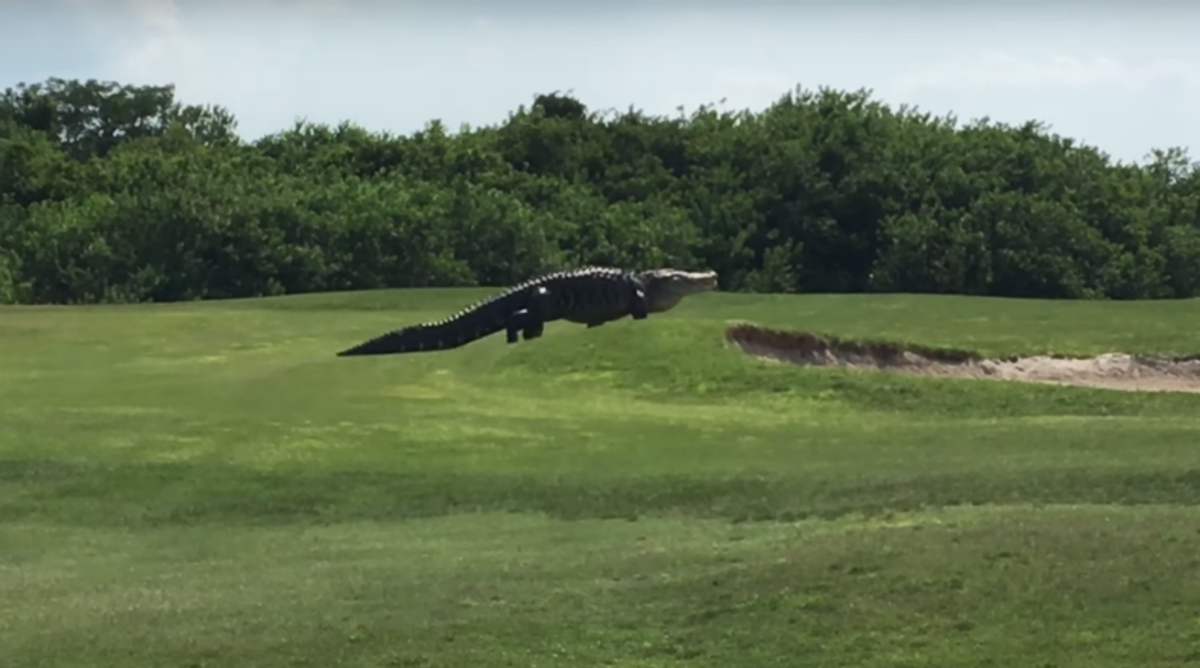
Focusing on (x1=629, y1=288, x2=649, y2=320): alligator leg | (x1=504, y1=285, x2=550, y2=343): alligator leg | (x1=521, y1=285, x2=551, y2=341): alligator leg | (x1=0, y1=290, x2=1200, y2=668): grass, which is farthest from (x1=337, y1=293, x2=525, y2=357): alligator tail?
(x1=629, y1=288, x2=649, y2=320): alligator leg

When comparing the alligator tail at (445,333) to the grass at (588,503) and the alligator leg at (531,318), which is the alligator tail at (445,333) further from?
the grass at (588,503)

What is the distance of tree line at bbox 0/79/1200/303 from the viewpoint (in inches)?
1598

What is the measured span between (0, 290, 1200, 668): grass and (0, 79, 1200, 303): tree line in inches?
698

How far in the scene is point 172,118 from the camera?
75.5 metres

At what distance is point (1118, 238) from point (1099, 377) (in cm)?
2731

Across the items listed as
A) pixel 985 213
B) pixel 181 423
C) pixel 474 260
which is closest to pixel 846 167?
pixel 985 213

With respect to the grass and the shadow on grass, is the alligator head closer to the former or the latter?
the grass

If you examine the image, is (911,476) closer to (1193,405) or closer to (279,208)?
(1193,405)

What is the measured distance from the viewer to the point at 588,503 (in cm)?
1212

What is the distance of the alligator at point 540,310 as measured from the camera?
21.0 metres

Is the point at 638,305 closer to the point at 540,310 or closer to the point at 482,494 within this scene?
the point at 540,310

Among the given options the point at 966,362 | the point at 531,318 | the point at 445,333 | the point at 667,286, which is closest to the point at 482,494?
the point at 445,333

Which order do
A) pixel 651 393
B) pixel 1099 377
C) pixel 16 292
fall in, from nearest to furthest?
pixel 651 393 < pixel 1099 377 < pixel 16 292

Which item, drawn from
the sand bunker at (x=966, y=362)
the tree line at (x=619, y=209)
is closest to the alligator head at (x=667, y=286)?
the sand bunker at (x=966, y=362)
